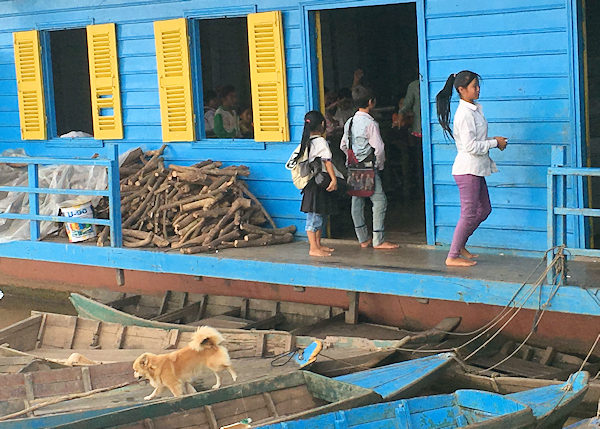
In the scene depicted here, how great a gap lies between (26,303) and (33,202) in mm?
2345

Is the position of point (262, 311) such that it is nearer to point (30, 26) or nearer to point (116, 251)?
point (116, 251)

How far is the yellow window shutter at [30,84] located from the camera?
1280 centimetres

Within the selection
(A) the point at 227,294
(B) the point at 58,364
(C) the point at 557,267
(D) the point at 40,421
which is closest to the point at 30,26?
(A) the point at 227,294

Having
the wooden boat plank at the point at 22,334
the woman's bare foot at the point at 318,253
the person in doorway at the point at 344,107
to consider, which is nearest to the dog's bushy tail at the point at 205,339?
the woman's bare foot at the point at 318,253

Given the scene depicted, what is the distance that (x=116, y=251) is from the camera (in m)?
11.2

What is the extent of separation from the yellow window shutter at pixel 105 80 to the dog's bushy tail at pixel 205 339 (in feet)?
16.0

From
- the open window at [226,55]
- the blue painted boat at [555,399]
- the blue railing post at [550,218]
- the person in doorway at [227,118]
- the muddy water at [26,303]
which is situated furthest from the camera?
the open window at [226,55]

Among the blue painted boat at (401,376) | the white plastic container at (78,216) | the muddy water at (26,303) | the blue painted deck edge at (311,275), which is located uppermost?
the white plastic container at (78,216)

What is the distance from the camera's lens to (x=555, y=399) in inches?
293

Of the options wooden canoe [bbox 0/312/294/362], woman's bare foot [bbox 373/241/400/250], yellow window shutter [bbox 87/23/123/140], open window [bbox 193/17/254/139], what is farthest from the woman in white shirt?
open window [bbox 193/17/254/139]

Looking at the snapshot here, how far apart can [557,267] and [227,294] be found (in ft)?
14.0

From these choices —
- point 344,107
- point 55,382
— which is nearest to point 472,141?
point 55,382

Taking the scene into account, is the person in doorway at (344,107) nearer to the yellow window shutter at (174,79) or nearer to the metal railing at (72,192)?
the yellow window shutter at (174,79)

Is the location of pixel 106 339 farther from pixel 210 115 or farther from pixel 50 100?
pixel 50 100
